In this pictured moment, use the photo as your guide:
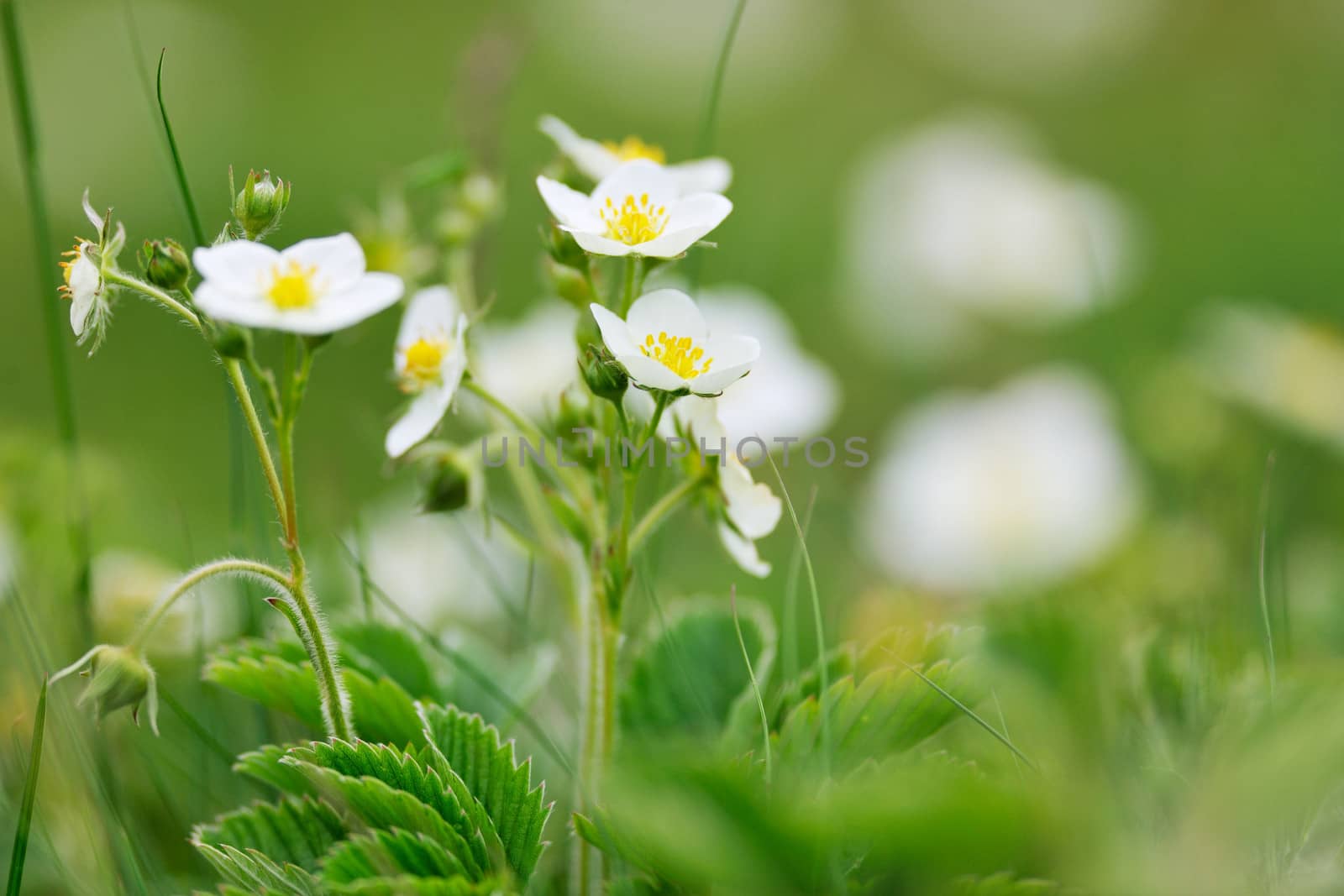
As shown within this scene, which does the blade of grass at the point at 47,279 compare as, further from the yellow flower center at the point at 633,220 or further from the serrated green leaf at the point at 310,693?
the yellow flower center at the point at 633,220

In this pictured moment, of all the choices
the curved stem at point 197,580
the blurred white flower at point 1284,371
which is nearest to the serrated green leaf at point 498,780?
the curved stem at point 197,580

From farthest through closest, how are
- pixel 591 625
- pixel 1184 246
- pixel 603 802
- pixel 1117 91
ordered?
pixel 1117 91 → pixel 1184 246 → pixel 591 625 → pixel 603 802

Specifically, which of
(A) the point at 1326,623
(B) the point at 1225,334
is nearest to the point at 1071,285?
(B) the point at 1225,334

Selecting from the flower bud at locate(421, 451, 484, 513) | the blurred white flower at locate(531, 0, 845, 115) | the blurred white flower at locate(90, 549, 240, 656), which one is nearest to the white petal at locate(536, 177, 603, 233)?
the flower bud at locate(421, 451, 484, 513)

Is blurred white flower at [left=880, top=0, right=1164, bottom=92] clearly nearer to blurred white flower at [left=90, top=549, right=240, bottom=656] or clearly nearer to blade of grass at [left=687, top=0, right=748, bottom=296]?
blade of grass at [left=687, top=0, right=748, bottom=296]

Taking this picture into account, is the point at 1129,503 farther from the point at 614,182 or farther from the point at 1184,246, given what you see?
the point at 1184,246

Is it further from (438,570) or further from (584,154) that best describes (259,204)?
(438,570)
